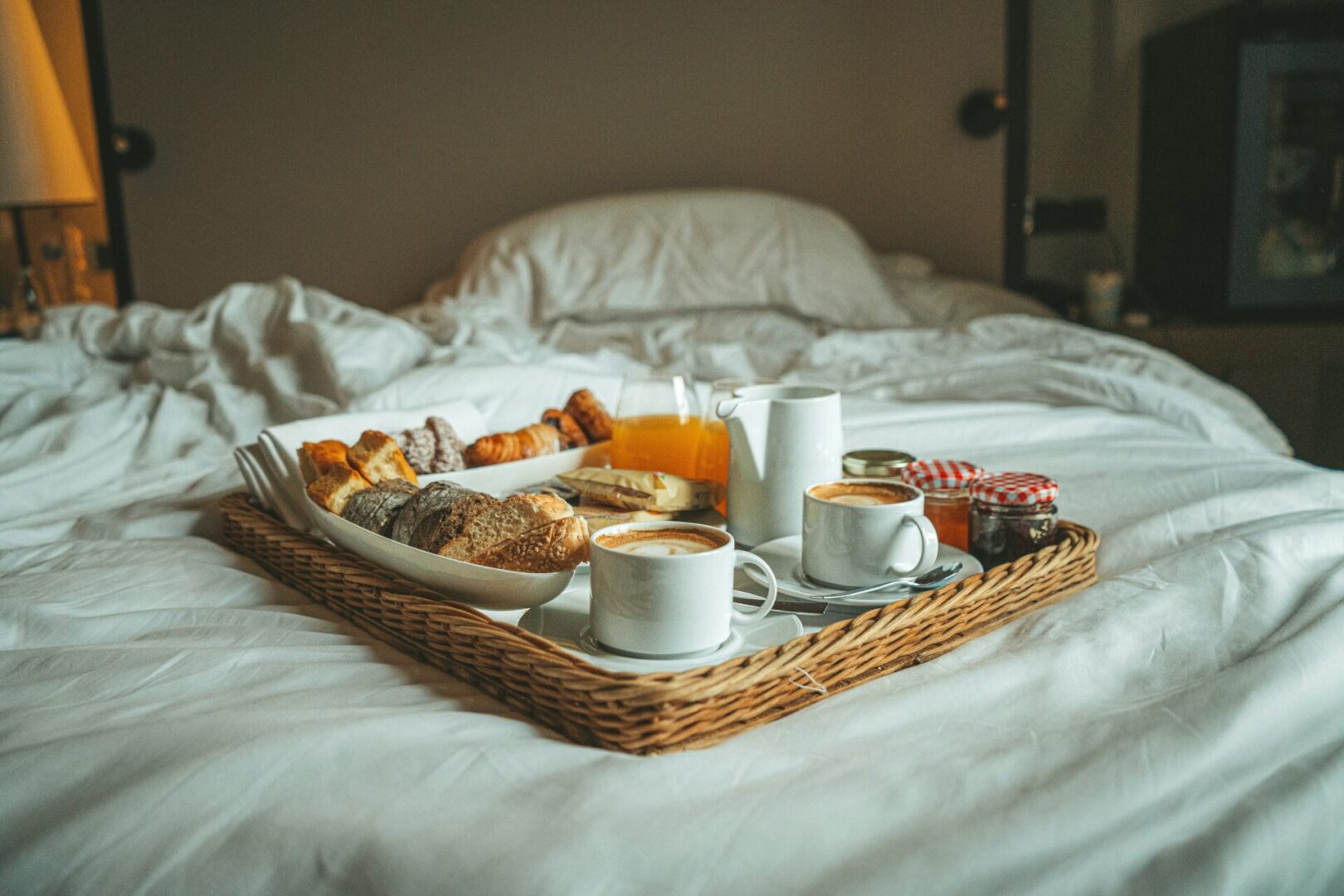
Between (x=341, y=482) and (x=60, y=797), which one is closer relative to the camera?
(x=60, y=797)

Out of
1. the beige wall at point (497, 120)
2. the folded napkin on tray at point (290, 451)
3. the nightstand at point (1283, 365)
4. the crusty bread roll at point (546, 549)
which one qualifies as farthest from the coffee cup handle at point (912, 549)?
the beige wall at point (497, 120)

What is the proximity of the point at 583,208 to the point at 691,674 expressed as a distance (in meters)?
2.08

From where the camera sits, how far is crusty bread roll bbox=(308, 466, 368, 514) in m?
0.80

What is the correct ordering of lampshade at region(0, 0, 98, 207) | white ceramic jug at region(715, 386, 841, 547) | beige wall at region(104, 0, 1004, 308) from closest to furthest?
white ceramic jug at region(715, 386, 841, 547) → lampshade at region(0, 0, 98, 207) → beige wall at region(104, 0, 1004, 308)

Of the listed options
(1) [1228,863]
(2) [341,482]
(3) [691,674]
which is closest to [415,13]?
(2) [341,482]

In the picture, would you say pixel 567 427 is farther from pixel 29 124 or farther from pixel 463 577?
pixel 29 124

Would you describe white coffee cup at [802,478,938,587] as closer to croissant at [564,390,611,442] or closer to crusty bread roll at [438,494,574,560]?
crusty bread roll at [438,494,574,560]

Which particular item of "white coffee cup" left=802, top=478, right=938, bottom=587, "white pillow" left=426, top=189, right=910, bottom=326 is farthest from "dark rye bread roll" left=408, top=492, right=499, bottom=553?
"white pillow" left=426, top=189, right=910, bottom=326

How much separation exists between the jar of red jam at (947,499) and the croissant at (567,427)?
1.31 feet

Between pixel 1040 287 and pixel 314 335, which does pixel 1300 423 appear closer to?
pixel 1040 287

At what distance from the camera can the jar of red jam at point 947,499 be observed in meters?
0.84

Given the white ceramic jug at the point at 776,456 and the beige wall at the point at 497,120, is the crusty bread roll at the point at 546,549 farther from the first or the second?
the beige wall at the point at 497,120

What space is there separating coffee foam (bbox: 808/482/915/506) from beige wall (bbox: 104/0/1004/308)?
217cm

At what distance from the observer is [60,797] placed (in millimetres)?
538
